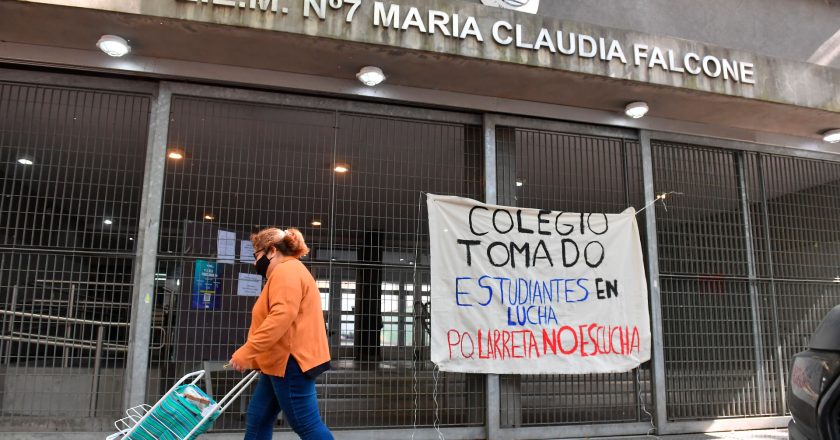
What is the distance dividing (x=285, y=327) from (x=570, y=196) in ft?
13.5

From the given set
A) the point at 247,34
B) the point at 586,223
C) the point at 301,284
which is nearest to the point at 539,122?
the point at 586,223

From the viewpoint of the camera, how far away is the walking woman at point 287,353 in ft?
11.8

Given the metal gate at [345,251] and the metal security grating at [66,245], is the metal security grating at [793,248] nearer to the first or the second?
the metal gate at [345,251]

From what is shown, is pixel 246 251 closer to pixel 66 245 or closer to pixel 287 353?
pixel 66 245

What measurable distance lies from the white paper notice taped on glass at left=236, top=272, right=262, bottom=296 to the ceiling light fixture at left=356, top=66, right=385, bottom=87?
2.31 m

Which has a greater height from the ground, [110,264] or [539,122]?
[539,122]

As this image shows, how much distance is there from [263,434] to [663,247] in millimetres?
5038

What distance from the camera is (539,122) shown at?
6.50m

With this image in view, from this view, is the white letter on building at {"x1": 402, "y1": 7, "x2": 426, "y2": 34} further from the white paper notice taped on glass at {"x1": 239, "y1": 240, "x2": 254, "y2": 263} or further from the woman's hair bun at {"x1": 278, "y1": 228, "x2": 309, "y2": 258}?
the white paper notice taped on glass at {"x1": 239, "y1": 240, "x2": 254, "y2": 263}

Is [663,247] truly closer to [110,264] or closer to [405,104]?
[405,104]

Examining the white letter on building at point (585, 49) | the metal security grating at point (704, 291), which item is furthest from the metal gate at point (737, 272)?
the white letter on building at point (585, 49)

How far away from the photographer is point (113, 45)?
5051 millimetres

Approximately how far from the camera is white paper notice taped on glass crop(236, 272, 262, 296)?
5582 millimetres

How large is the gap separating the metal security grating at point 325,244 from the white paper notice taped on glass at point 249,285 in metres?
0.03
